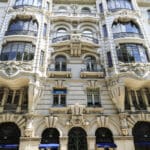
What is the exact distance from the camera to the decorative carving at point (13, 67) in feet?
55.6

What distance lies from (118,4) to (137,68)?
9.41 metres

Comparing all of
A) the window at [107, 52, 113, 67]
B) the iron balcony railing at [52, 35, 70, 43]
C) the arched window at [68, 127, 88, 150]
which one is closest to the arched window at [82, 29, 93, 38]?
the iron balcony railing at [52, 35, 70, 43]

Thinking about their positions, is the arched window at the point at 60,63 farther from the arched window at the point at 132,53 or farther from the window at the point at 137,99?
the window at the point at 137,99

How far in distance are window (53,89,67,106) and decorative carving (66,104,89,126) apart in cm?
127

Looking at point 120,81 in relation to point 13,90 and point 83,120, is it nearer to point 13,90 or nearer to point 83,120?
point 83,120

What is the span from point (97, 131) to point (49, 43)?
10255 mm

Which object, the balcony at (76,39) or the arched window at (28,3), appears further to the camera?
the arched window at (28,3)

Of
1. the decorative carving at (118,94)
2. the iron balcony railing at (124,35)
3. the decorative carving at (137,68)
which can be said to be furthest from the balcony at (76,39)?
the decorative carving at (118,94)

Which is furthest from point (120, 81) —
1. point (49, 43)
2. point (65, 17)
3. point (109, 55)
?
point (65, 17)

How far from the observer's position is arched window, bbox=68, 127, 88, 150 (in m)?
15.9

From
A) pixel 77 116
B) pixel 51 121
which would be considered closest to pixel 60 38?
pixel 77 116

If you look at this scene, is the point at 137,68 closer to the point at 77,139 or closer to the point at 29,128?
the point at 77,139

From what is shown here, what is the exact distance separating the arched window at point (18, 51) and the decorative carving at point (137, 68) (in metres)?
8.44

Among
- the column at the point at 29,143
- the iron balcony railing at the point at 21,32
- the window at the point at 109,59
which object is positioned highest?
the iron balcony railing at the point at 21,32
